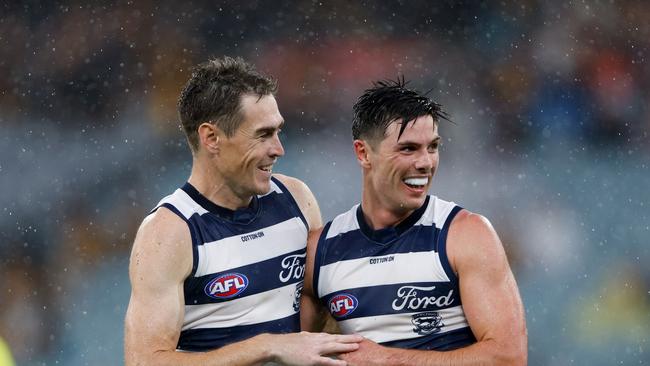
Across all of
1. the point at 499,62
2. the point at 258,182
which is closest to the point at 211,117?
the point at 258,182

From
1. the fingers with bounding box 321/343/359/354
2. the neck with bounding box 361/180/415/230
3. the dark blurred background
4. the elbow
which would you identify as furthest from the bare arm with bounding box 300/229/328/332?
the dark blurred background

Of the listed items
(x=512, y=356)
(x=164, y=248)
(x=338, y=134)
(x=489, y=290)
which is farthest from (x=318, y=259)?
(x=338, y=134)

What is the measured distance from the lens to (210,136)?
12.7 feet

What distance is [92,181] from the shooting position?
7988 mm

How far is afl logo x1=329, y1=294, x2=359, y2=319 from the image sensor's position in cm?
377

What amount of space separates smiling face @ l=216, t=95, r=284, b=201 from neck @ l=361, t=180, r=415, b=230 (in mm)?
415

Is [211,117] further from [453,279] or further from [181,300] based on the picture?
[453,279]

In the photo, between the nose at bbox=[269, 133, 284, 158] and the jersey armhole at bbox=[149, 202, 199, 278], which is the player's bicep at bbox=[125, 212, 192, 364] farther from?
the nose at bbox=[269, 133, 284, 158]

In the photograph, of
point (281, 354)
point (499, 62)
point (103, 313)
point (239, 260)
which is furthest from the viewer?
point (499, 62)

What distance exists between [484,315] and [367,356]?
0.46 m

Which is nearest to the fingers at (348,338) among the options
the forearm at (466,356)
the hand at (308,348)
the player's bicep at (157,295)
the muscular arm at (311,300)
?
the hand at (308,348)

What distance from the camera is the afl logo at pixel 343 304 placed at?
3773 mm

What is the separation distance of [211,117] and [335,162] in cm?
411

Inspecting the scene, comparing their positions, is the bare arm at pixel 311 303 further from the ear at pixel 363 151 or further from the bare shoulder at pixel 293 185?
the ear at pixel 363 151
